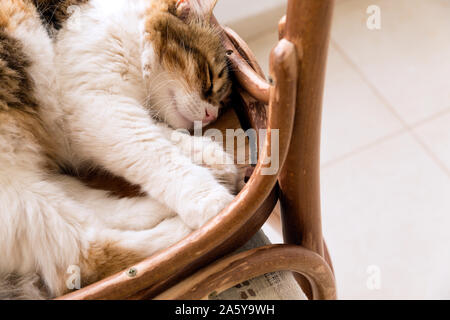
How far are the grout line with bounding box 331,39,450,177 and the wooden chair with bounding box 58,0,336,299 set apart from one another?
1.08m

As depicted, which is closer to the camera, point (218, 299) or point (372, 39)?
point (218, 299)

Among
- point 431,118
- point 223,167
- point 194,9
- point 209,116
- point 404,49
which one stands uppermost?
point 404,49

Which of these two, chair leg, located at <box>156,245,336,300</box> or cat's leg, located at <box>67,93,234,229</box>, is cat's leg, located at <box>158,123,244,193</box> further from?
chair leg, located at <box>156,245,336,300</box>

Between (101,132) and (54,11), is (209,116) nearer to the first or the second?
(101,132)

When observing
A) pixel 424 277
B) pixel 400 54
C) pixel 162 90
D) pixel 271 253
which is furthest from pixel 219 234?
pixel 400 54

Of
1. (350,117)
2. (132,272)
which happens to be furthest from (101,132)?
(350,117)

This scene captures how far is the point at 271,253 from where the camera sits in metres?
0.65

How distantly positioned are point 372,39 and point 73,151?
160 cm

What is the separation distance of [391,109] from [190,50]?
116 centimetres

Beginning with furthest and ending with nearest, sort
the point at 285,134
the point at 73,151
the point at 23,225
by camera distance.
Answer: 1. the point at 73,151
2. the point at 23,225
3. the point at 285,134

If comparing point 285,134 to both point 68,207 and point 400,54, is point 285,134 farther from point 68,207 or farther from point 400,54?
point 400,54

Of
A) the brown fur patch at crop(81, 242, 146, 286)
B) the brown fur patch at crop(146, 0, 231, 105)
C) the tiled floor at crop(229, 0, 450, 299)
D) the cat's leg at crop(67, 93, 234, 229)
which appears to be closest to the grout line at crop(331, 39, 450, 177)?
the tiled floor at crop(229, 0, 450, 299)

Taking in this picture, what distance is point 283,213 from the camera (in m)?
0.73

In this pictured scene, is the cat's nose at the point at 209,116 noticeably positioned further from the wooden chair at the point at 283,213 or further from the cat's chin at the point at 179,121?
the wooden chair at the point at 283,213
